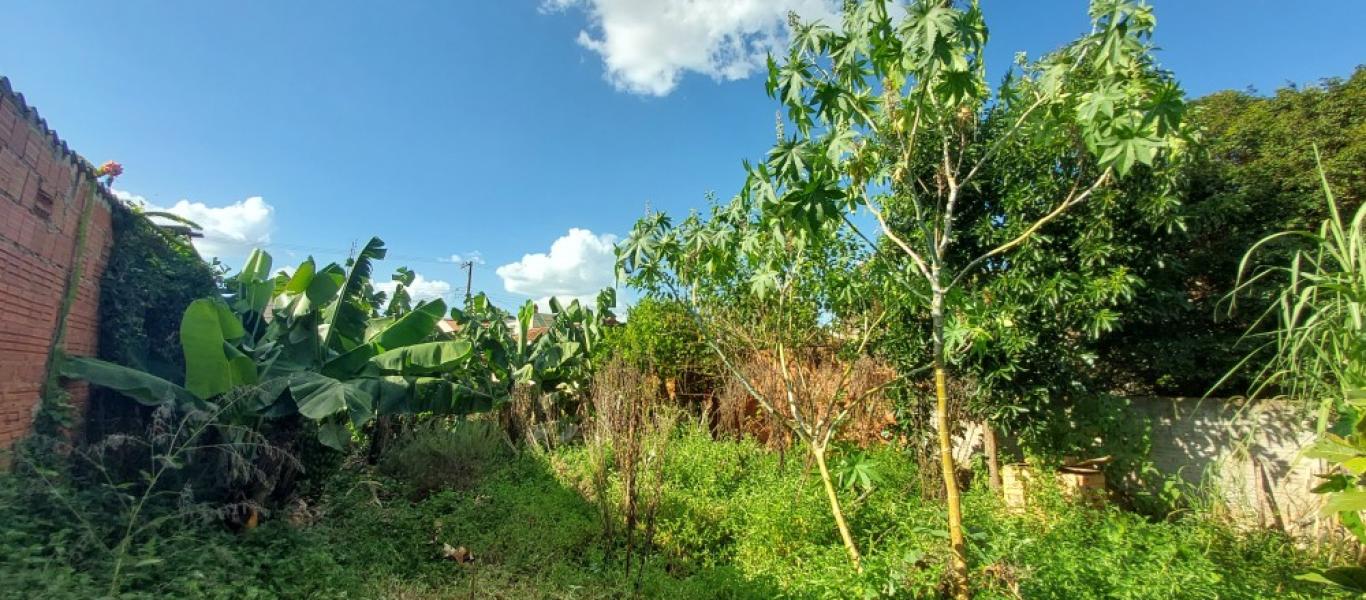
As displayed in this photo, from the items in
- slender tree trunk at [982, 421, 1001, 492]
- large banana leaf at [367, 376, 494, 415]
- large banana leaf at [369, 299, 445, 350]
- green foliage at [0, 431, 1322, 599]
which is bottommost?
green foliage at [0, 431, 1322, 599]

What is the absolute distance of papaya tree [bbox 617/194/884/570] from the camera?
4.12m

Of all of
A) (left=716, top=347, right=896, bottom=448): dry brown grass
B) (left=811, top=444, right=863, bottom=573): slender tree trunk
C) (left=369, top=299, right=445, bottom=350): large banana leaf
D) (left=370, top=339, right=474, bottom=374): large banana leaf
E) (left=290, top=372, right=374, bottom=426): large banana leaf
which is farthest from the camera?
(left=716, top=347, right=896, bottom=448): dry brown grass

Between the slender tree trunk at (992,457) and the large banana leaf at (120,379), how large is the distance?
7377 millimetres

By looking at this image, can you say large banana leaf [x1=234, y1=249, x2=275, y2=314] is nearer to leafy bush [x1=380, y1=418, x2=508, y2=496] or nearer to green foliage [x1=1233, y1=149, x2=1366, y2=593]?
leafy bush [x1=380, y1=418, x2=508, y2=496]

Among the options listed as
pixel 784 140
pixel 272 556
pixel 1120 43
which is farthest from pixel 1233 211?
pixel 272 556

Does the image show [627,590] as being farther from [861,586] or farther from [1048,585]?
[1048,585]

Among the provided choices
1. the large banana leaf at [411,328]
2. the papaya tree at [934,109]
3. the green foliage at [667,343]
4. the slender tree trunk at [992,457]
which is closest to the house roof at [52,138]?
the large banana leaf at [411,328]

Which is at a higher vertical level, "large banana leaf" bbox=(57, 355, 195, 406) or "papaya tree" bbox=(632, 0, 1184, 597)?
"papaya tree" bbox=(632, 0, 1184, 597)

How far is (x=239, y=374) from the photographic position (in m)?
5.56

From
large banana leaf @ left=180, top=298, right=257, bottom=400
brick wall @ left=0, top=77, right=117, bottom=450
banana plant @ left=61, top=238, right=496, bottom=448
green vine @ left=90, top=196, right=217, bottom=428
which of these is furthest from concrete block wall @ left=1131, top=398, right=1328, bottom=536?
green vine @ left=90, top=196, right=217, bottom=428

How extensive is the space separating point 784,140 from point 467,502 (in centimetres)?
533

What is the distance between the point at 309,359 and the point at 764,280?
566 cm

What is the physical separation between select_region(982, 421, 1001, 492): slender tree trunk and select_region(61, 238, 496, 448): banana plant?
5.95 meters

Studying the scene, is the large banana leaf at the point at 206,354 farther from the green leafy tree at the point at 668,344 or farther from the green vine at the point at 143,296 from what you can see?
the green leafy tree at the point at 668,344
